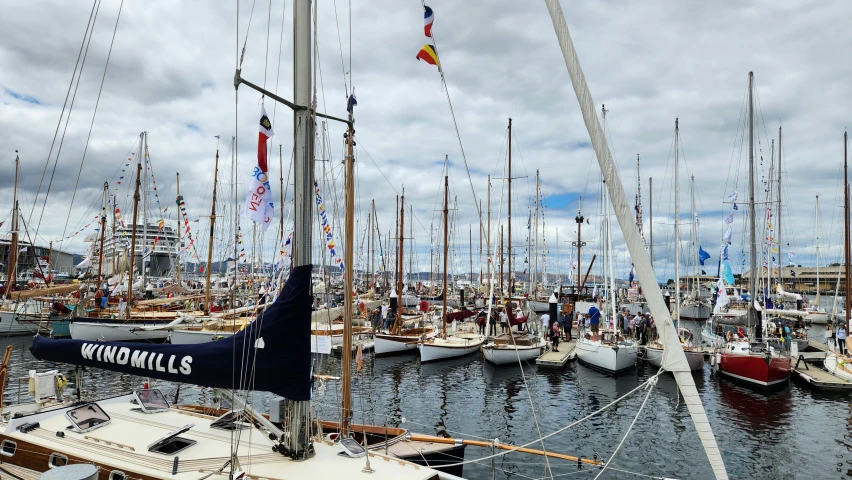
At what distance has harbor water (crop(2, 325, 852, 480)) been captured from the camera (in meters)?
13.3

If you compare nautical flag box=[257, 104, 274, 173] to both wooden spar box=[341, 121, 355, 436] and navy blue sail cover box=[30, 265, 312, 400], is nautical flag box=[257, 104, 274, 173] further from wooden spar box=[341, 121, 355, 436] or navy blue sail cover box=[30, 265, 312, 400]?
wooden spar box=[341, 121, 355, 436]

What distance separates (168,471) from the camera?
249 inches

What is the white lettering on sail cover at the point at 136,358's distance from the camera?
22.3 feet

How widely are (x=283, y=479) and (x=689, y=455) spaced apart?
13.0 meters

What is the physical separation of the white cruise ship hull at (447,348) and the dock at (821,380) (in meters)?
16.3

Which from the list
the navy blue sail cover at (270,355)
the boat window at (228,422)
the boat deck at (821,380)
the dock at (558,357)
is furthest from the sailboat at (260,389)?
the boat deck at (821,380)

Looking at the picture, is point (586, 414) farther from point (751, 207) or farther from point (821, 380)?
point (751, 207)

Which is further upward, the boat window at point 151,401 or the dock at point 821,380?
the boat window at point 151,401

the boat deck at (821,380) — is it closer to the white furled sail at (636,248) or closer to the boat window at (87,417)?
the white furled sail at (636,248)

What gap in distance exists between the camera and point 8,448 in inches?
298

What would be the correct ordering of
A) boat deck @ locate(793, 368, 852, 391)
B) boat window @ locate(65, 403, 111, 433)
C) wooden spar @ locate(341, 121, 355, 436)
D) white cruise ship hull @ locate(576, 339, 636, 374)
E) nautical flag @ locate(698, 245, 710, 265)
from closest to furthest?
boat window @ locate(65, 403, 111, 433) → wooden spar @ locate(341, 121, 355, 436) → boat deck @ locate(793, 368, 852, 391) → white cruise ship hull @ locate(576, 339, 636, 374) → nautical flag @ locate(698, 245, 710, 265)

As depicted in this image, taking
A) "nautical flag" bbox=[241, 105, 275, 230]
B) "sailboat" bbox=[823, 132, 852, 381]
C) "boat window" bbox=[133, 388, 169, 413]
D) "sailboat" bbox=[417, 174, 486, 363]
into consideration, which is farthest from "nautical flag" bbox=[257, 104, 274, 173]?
"sailboat" bbox=[823, 132, 852, 381]

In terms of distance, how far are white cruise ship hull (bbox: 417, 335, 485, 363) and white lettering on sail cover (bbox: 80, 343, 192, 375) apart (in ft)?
69.4

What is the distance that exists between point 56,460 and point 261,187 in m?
5.10
